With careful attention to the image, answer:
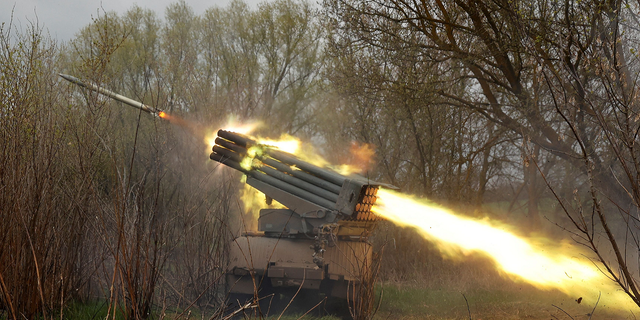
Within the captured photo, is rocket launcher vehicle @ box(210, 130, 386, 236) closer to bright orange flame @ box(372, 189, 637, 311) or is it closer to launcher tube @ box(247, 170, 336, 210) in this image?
launcher tube @ box(247, 170, 336, 210)

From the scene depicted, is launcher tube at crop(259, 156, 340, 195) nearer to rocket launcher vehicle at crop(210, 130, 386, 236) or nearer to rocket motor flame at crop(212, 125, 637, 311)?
rocket launcher vehicle at crop(210, 130, 386, 236)

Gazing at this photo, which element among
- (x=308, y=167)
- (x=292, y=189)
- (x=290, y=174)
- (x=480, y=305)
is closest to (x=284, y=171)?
(x=290, y=174)

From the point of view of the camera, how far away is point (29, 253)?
16.9ft

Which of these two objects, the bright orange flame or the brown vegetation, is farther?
the bright orange flame

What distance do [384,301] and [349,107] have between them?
12415mm

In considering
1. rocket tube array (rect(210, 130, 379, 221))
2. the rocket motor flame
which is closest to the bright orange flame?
Answer: the rocket motor flame

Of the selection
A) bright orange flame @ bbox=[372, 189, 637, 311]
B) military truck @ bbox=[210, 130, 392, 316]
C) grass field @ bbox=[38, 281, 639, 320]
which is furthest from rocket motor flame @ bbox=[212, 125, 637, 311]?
grass field @ bbox=[38, 281, 639, 320]

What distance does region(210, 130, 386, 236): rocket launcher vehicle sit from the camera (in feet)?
32.3

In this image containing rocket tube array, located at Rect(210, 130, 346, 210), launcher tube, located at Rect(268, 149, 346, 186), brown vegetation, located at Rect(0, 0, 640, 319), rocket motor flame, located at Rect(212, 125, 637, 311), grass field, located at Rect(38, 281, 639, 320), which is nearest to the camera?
brown vegetation, located at Rect(0, 0, 640, 319)

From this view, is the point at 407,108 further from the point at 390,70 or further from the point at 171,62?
the point at 171,62

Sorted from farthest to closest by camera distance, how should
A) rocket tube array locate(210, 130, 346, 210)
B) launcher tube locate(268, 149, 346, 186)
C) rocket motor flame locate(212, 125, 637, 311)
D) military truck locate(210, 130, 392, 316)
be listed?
1. rocket motor flame locate(212, 125, 637, 311)
2. rocket tube array locate(210, 130, 346, 210)
3. launcher tube locate(268, 149, 346, 186)
4. military truck locate(210, 130, 392, 316)

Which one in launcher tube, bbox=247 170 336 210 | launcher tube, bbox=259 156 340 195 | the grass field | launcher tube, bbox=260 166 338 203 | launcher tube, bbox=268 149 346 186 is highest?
launcher tube, bbox=268 149 346 186

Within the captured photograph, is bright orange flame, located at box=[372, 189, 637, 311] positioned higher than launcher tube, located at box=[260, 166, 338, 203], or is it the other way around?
bright orange flame, located at box=[372, 189, 637, 311]

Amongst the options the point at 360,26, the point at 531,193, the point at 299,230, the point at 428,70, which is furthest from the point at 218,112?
the point at 531,193
